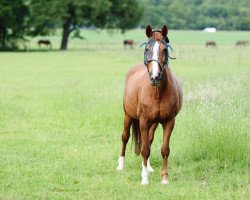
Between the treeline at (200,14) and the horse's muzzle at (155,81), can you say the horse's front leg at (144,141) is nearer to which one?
the horse's muzzle at (155,81)

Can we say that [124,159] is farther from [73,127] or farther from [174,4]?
[174,4]

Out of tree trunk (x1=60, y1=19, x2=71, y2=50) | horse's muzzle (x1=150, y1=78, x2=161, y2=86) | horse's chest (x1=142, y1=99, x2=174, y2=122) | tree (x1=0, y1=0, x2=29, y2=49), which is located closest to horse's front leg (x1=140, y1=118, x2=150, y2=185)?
horse's chest (x1=142, y1=99, x2=174, y2=122)

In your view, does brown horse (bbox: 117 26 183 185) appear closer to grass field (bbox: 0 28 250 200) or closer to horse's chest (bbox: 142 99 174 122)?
horse's chest (bbox: 142 99 174 122)

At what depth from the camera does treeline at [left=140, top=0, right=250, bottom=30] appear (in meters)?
132

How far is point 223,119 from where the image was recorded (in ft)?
33.6

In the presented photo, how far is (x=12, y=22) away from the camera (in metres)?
57.5

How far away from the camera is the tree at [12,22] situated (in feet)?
184

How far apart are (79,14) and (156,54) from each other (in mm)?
52035

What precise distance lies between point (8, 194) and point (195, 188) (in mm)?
2757

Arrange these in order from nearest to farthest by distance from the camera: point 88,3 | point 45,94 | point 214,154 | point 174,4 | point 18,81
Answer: point 214,154 < point 45,94 < point 18,81 < point 88,3 < point 174,4

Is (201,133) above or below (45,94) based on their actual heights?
above

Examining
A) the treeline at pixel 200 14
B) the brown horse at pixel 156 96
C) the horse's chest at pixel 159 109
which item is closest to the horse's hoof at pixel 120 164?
the brown horse at pixel 156 96

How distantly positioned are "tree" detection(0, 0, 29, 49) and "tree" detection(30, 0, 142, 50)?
114 cm

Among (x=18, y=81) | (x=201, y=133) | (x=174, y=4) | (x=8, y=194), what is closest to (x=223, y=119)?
(x=201, y=133)
